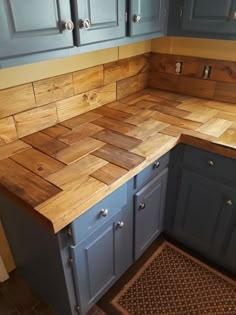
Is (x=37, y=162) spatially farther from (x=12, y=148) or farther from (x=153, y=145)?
(x=153, y=145)

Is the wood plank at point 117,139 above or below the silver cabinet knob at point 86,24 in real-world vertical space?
below

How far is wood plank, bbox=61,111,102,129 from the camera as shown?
1530 millimetres

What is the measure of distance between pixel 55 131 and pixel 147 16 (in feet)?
2.59

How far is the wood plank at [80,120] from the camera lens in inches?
60.2

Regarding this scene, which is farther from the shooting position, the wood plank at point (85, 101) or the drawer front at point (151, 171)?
the wood plank at point (85, 101)

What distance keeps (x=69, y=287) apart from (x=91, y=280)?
14 centimetres

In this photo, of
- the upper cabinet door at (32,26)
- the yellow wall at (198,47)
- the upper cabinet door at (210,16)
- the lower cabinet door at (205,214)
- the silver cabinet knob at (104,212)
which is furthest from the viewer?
the yellow wall at (198,47)

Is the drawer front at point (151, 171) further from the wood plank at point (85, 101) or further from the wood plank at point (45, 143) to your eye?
Result: the wood plank at point (85, 101)

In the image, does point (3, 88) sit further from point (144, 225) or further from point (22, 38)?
point (144, 225)

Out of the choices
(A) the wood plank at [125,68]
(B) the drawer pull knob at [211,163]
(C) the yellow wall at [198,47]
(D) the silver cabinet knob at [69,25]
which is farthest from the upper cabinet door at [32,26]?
(C) the yellow wall at [198,47]

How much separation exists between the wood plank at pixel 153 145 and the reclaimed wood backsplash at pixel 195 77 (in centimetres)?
67

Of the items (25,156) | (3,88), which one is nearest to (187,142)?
(25,156)

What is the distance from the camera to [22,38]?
907mm

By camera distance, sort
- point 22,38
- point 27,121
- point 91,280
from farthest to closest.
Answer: point 27,121 < point 91,280 < point 22,38
